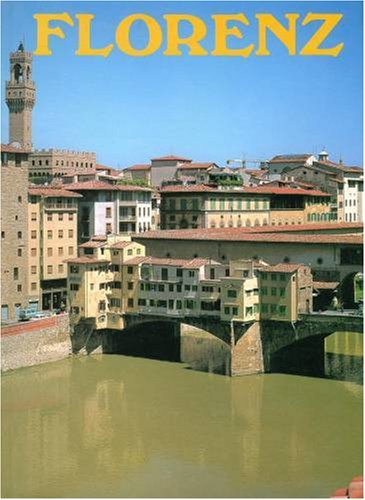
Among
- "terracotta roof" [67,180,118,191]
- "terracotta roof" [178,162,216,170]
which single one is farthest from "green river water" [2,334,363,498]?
"terracotta roof" [178,162,216,170]

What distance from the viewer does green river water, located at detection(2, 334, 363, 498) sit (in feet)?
45.3

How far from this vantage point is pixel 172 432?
647 inches

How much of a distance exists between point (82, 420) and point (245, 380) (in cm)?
439

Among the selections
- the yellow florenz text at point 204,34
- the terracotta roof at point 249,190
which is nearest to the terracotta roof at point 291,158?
the terracotta roof at point 249,190

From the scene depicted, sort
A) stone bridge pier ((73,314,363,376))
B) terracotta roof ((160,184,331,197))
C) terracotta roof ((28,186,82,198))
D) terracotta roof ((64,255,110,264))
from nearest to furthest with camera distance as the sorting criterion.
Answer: stone bridge pier ((73,314,363,376)) → terracotta roof ((64,255,110,264)) → terracotta roof ((28,186,82,198)) → terracotta roof ((160,184,331,197))

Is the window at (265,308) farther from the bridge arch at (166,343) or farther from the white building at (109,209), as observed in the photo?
the white building at (109,209)

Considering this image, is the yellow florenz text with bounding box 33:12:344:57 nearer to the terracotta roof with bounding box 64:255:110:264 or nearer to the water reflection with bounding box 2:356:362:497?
the water reflection with bounding box 2:356:362:497

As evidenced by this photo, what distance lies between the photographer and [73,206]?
28797 mm

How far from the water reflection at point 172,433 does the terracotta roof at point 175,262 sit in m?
2.62

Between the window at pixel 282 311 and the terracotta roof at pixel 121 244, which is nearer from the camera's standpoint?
the window at pixel 282 311

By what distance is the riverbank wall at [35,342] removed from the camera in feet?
69.8

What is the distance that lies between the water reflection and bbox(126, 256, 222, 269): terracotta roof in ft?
8.59

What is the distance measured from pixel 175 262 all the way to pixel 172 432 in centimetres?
732

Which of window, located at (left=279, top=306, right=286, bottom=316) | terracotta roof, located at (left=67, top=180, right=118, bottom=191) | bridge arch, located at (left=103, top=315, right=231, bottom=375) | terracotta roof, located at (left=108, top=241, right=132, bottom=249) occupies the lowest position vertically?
bridge arch, located at (left=103, top=315, right=231, bottom=375)
